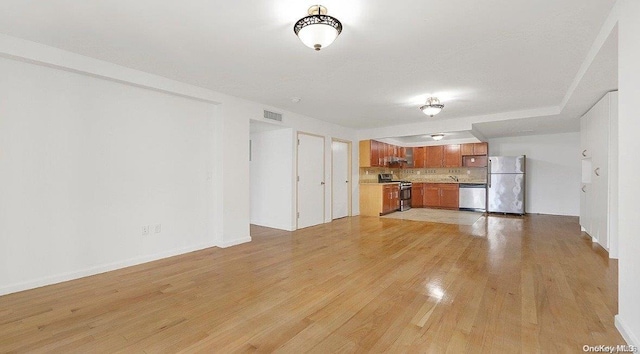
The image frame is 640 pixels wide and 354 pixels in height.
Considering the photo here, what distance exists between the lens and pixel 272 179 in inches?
229

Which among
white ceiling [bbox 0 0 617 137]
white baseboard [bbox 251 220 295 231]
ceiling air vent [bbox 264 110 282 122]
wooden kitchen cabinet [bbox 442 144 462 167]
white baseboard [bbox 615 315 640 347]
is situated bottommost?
white baseboard [bbox 251 220 295 231]

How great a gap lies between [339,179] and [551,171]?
5937 millimetres

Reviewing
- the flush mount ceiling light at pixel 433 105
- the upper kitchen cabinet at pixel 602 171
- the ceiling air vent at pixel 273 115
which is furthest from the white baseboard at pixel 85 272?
the upper kitchen cabinet at pixel 602 171

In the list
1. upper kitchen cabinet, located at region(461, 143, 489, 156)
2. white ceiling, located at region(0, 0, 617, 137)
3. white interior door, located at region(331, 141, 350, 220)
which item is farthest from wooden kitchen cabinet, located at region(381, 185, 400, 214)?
white ceiling, located at region(0, 0, 617, 137)

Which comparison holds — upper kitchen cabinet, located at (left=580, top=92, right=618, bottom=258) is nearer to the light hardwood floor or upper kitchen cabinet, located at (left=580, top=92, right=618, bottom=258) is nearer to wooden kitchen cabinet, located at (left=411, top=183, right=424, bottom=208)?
the light hardwood floor

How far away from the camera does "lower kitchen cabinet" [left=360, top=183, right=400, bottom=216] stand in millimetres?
7320

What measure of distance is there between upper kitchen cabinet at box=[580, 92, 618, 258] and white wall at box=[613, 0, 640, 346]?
7.93 ft

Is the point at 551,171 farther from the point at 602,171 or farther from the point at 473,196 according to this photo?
the point at 602,171

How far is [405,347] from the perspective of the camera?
173cm

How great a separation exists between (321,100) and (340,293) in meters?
3.21

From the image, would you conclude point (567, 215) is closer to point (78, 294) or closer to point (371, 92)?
point (371, 92)

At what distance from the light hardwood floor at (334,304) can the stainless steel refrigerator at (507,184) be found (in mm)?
3426

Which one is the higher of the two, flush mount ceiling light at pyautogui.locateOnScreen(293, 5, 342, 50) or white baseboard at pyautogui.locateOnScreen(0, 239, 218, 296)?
flush mount ceiling light at pyautogui.locateOnScreen(293, 5, 342, 50)

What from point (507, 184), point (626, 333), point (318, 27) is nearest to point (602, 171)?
point (626, 333)
